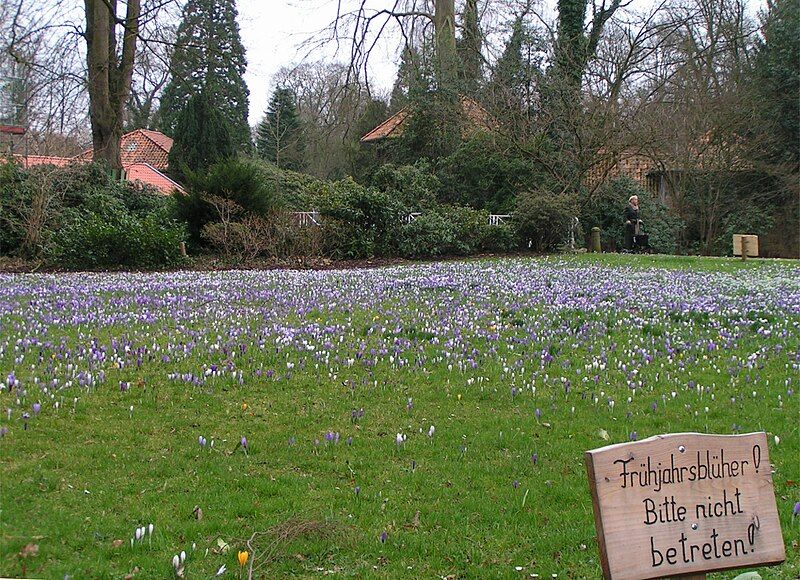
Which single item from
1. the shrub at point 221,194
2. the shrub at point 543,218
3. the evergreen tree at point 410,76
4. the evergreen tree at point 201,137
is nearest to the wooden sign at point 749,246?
the shrub at point 543,218

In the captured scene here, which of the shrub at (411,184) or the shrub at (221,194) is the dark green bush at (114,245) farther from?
the shrub at (411,184)

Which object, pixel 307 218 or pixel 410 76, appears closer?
pixel 307 218

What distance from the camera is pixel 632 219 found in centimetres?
2131

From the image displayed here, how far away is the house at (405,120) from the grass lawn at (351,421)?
53.0 feet

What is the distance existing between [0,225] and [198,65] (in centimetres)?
893

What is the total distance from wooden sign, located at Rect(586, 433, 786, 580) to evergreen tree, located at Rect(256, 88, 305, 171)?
104ft

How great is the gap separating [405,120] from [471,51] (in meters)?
3.39

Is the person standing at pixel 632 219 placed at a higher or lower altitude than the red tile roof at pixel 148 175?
lower

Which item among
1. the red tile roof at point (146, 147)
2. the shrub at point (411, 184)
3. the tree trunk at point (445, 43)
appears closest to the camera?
the shrub at point (411, 184)

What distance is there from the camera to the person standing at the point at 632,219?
2128cm

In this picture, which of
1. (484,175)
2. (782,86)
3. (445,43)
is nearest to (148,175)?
(445,43)

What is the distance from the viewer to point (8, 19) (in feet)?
56.5

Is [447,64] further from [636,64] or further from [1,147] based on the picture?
[1,147]

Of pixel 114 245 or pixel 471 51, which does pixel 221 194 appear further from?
pixel 471 51
